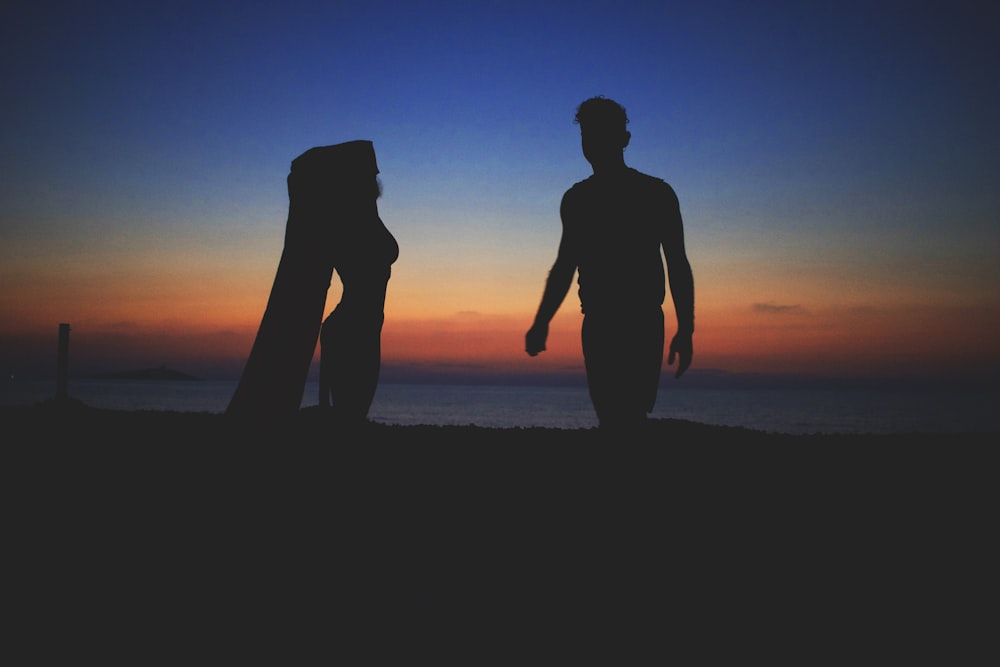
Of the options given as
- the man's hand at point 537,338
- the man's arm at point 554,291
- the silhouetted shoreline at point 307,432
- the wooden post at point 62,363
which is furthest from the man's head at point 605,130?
the wooden post at point 62,363

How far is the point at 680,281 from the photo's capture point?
355 cm

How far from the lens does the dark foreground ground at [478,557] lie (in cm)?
243

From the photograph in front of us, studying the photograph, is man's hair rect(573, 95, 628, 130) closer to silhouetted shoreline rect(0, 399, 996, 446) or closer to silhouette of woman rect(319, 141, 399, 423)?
silhouette of woman rect(319, 141, 399, 423)

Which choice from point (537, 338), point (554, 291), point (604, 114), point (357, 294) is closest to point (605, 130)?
point (604, 114)

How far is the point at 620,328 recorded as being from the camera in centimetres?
347

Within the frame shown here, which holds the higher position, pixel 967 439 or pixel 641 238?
pixel 641 238

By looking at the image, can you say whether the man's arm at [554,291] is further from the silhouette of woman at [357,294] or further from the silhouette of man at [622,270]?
the silhouette of woman at [357,294]

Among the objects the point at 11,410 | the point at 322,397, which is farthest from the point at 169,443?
the point at 11,410

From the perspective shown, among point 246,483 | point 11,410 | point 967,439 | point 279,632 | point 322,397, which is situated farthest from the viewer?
point 11,410

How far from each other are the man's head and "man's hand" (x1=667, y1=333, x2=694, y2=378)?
116cm

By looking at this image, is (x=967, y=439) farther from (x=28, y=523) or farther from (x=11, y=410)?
(x=11, y=410)

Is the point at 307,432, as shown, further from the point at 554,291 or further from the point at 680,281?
the point at 680,281

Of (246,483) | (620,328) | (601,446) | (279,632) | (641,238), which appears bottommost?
(279,632)

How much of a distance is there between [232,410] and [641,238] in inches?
128
